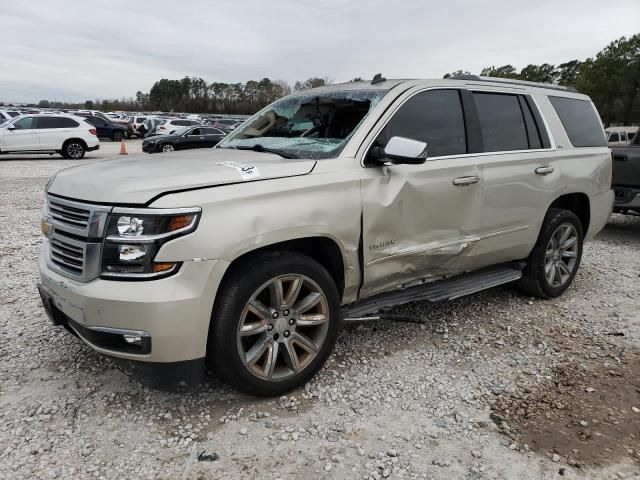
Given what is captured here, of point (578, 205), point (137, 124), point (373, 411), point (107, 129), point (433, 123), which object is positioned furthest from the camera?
point (137, 124)

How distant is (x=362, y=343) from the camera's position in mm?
3834

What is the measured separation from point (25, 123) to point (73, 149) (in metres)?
1.72

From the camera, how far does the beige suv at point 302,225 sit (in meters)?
2.54

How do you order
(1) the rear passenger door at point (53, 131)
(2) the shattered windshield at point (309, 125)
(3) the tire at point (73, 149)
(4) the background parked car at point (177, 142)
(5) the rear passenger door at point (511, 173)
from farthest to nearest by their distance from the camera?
(4) the background parked car at point (177, 142) → (3) the tire at point (73, 149) → (1) the rear passenger door at point (53, 131) → (5) the rear passenger door at point (511, 173) → (2) the shattered windshield at point (309, 125)

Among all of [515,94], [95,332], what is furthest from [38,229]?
[515,94]

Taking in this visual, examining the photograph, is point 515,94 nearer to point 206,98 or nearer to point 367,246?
point 367,246

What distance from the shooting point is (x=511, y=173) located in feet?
13.3

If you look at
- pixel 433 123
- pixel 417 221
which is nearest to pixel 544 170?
pixel 433 123

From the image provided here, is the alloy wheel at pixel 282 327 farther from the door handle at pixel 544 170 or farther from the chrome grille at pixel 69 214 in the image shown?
the door handle at pixel 544 170

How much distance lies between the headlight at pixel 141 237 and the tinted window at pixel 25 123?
1828 centimetres

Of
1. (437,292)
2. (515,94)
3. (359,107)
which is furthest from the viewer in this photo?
(515,94)

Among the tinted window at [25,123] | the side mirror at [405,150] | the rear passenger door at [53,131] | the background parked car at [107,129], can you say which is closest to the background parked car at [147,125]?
the background parked car at [107,129]

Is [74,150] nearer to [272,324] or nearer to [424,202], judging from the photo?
[424,202]

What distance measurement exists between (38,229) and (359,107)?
5578mm
